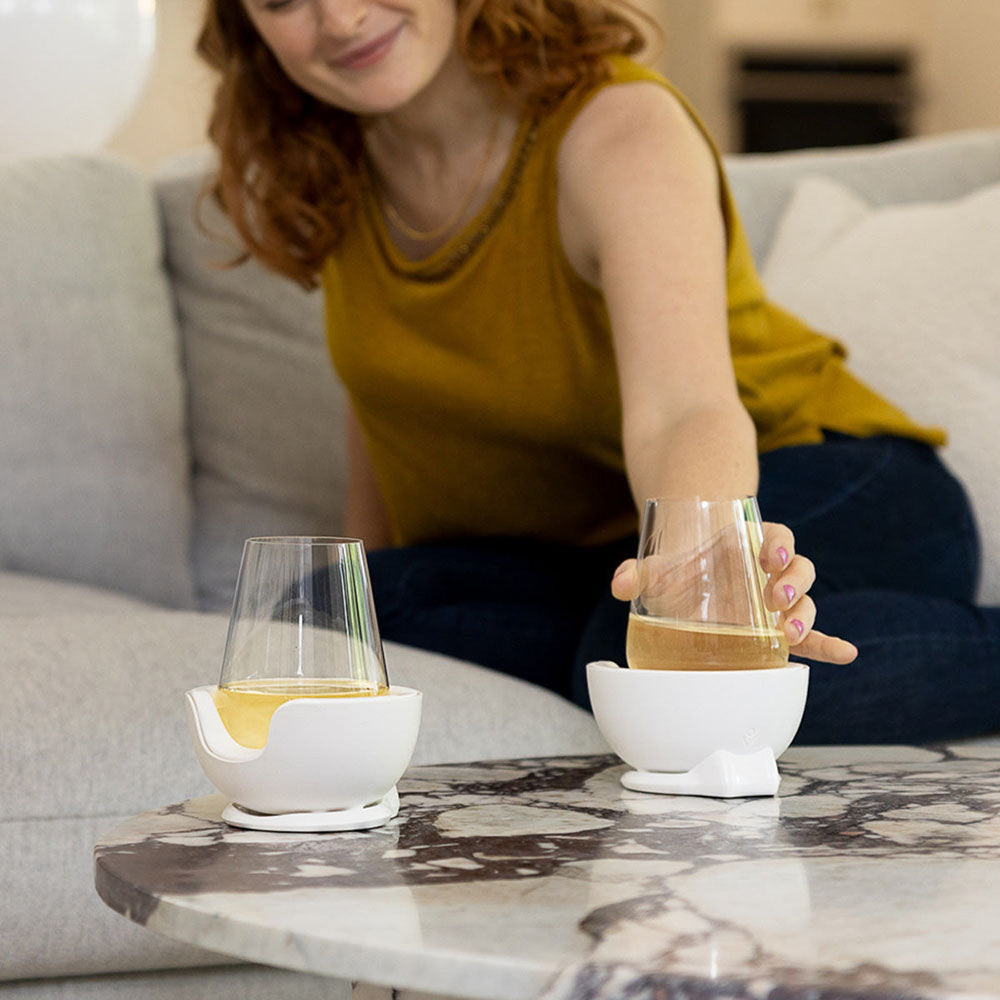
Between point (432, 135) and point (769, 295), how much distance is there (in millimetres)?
569

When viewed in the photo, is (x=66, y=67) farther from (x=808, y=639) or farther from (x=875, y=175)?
(x=808, y=639)

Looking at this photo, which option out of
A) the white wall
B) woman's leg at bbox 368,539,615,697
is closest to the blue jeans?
woman's leg at bbox 368,539,615,697

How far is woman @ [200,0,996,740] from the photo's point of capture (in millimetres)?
1238

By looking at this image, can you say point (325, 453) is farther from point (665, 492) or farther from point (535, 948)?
point (535, 948)

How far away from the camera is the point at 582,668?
4.27 ft

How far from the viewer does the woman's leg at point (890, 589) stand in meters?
1.18

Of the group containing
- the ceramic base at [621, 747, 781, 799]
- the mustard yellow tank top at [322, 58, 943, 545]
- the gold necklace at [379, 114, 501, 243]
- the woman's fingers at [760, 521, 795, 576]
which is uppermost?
the gold necklace at [379, 114, 501, 243]

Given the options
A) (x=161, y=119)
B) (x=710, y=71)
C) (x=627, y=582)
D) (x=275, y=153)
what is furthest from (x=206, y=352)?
(x=710, y=71)

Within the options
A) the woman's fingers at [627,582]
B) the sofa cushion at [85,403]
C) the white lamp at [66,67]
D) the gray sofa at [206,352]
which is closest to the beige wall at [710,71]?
the white lamp at [66,67]

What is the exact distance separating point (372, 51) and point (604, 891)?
1.03 m

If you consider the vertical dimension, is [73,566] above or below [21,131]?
below

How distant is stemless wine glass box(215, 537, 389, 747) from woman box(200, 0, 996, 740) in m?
0.47

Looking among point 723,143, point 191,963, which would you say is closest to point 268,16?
point 191,963

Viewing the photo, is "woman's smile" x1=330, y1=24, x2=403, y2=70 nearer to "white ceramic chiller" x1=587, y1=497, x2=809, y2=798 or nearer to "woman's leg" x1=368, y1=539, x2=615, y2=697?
"woman's leg" x1=368, y1=539, x2=615, y2=697
